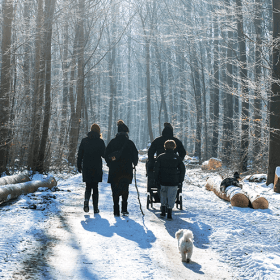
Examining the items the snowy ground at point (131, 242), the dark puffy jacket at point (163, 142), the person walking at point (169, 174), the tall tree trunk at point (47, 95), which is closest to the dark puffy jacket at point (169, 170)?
the person walking at point (169, 174)

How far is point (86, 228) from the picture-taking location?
6.06m

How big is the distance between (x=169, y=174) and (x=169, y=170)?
9cm

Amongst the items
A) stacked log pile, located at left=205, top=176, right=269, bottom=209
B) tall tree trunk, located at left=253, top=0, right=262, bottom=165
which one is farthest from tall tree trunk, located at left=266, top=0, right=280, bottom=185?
stacked log pile, located at left=205, top=176, right=269, bottom=209

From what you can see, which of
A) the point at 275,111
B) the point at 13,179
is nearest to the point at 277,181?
the point at 275,111

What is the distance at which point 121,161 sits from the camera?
7129 mm

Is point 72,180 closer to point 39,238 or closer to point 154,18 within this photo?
point 39,238

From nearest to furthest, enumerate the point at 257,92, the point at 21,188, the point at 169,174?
the point at 169,174 → the point at 21,188 → the point at 257,92

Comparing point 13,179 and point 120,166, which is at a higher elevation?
point 120,166

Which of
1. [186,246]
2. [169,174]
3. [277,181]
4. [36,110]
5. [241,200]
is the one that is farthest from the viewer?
[36,110]

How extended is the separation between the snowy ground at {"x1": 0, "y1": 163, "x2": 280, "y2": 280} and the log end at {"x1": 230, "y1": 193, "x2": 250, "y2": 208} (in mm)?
247

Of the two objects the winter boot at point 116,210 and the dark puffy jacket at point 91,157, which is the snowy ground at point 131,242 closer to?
the winter boot at point 116,210

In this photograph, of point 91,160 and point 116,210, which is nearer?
point 116,210

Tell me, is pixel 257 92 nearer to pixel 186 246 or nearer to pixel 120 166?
pixel 120 166

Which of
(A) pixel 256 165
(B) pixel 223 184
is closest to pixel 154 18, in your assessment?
(A) pixel 256 165
